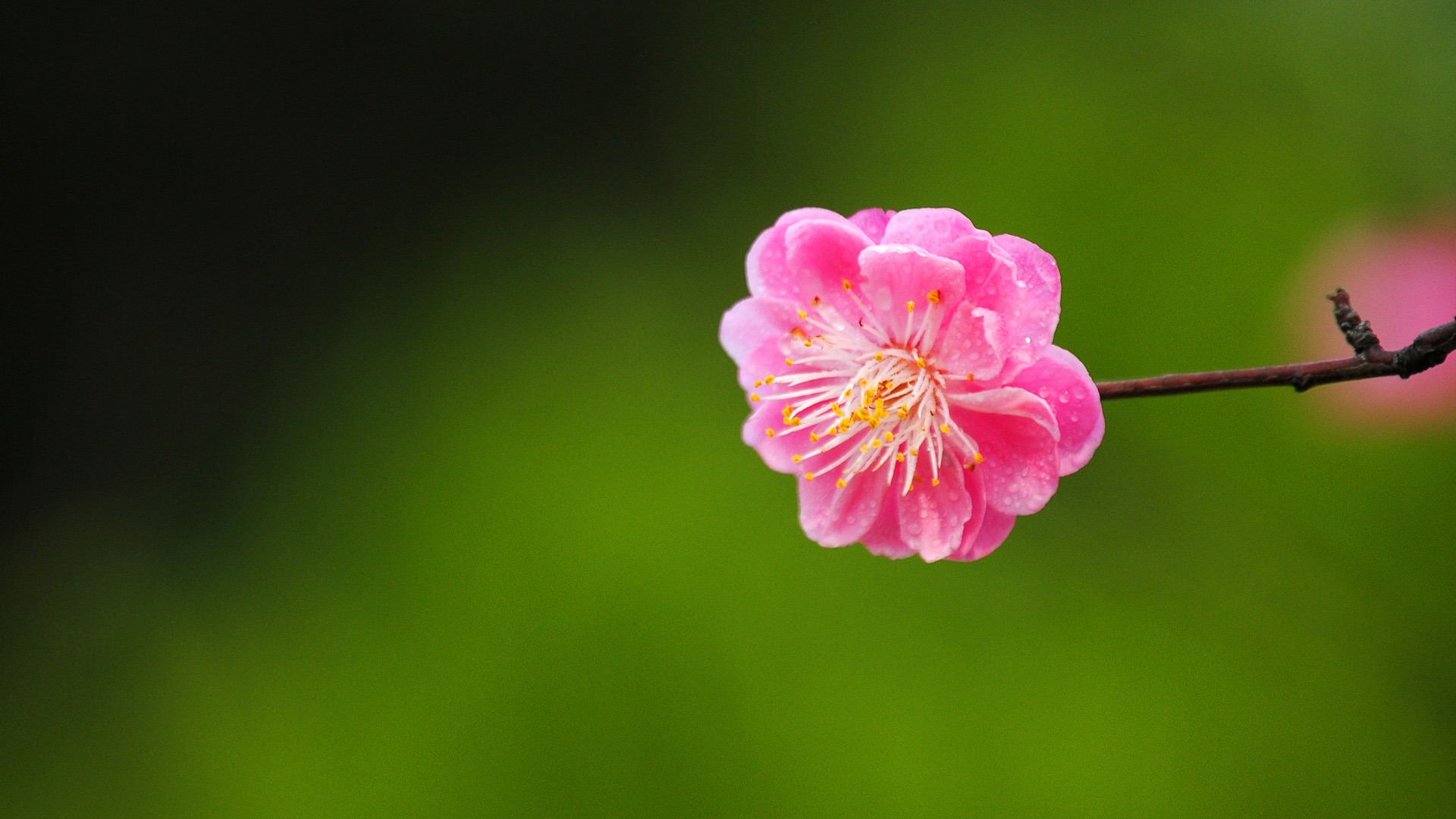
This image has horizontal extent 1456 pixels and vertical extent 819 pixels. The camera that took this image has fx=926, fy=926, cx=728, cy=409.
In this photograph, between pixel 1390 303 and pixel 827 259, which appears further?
pixel 1390 303

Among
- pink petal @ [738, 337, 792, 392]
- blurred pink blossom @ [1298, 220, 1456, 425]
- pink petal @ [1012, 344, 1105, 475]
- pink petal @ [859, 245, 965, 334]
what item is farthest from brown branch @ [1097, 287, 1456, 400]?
blurred pink blossom @ [1298, 220, 1456, 425]

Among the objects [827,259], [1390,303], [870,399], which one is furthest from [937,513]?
[1390,303]

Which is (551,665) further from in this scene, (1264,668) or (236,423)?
(1264,668)

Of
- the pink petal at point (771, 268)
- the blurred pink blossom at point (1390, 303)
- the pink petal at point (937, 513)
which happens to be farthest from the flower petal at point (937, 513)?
the blurred pink blossom at point (1390, 303)

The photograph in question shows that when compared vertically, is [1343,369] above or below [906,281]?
below

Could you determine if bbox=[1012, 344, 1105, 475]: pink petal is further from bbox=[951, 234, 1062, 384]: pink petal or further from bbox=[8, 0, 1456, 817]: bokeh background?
bbox=[8, 0, 1456, 817]: bokeh background

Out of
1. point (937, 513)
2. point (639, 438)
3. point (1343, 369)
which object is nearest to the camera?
point (1343, 369)

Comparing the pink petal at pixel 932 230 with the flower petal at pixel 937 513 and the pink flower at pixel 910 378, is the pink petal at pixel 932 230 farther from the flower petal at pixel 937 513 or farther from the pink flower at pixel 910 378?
the flower petal at pixel 937 513

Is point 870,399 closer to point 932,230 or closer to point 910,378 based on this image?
point 910,378
